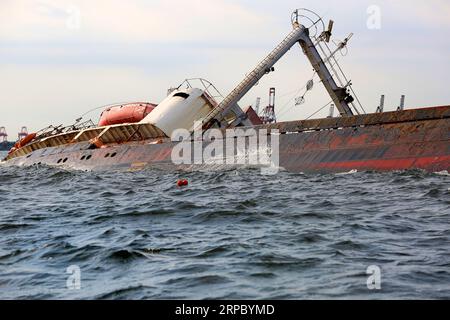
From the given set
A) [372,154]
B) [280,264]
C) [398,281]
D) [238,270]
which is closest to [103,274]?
[238,270]

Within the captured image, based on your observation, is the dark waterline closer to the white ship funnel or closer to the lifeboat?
the white ship funnel

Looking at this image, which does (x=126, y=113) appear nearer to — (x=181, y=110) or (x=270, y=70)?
(x=181, y=110)

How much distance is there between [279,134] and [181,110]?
932 centimetres

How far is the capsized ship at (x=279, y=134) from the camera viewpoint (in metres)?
22.7

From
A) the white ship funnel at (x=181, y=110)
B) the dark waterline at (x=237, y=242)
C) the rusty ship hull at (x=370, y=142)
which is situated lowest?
the dark waterline at (x=237, y=242)

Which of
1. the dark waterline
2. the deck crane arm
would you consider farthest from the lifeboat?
the dark waterline

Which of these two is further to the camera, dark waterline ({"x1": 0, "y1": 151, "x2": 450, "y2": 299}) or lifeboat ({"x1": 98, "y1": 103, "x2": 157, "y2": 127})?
lifeboat ({"x1": 98, "y1": 103, "x2": 157, "y2": 127})

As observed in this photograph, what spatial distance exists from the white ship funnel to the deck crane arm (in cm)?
203

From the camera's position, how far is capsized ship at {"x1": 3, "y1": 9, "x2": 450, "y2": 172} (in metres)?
22.7

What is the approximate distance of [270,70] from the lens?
107ft

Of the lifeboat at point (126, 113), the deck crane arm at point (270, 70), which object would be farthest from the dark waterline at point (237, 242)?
the lifeboat at point (126, 113)

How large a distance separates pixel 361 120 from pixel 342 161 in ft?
5.59

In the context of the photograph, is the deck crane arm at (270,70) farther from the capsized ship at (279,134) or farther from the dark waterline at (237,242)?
the dark waterline at (237,242)

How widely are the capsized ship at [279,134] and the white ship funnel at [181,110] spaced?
51 mm
